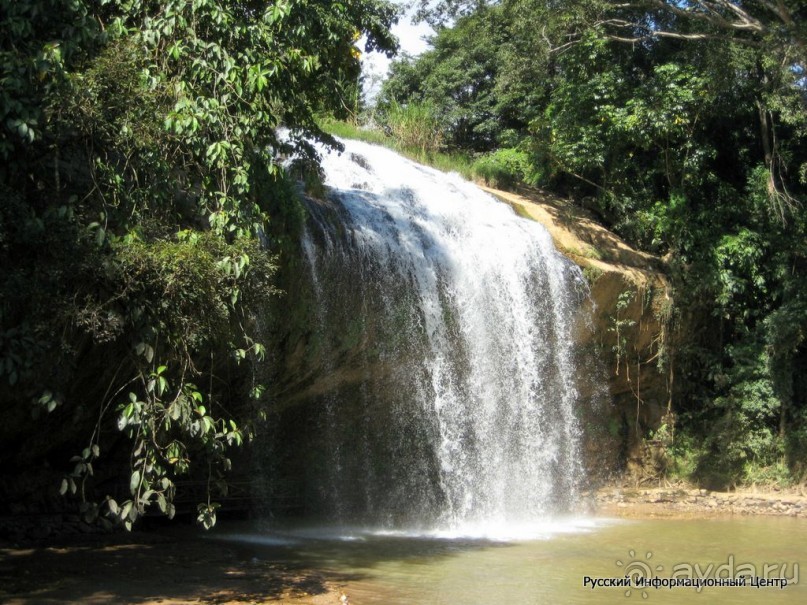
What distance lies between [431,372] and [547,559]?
12.2 ft

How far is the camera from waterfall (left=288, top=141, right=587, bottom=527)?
12.5 meters

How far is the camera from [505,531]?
39.6 feet

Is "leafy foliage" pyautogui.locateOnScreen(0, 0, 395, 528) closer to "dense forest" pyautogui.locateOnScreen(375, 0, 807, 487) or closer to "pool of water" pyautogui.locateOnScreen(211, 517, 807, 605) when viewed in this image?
"pool of water" pyautogui.locateOnScreen(211, 517, 807, 605)

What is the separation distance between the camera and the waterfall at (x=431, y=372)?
12492mm

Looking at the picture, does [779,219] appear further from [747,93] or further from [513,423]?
[513,423]

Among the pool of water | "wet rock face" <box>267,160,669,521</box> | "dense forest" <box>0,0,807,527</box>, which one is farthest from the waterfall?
"dense forest" <box>0,0,807,527</box>

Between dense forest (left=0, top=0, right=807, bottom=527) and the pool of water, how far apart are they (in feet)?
6.38

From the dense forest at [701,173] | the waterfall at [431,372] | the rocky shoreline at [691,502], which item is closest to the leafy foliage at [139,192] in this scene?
the waterfall at [431,372]

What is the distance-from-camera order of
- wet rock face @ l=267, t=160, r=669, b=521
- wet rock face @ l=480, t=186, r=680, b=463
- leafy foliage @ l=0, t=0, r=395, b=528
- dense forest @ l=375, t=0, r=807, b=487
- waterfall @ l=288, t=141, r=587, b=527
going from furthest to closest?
dense forest @ l=375, t=0, r=807, b=487, wet rock face @ l=480, t=186, r=680, b=463, waterfall @ l=288, t=141, r=587, b=527, wet rock face @ l=267, t=160, r=669, b=521, leafy foliage @ l=0, t=0, r=395, b=528

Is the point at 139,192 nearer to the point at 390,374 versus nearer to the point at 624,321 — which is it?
the point at 390,374

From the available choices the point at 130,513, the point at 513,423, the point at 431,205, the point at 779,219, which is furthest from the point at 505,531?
the point at 779,219

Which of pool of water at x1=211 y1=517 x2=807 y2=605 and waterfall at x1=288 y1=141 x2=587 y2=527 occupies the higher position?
waterfall at x1=288 y1=141 x2=587 y2=527

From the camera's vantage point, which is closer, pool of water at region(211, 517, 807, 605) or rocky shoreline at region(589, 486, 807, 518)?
pool of water at region(211, 517, 807, 605)

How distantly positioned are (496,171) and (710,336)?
19.0 ft
